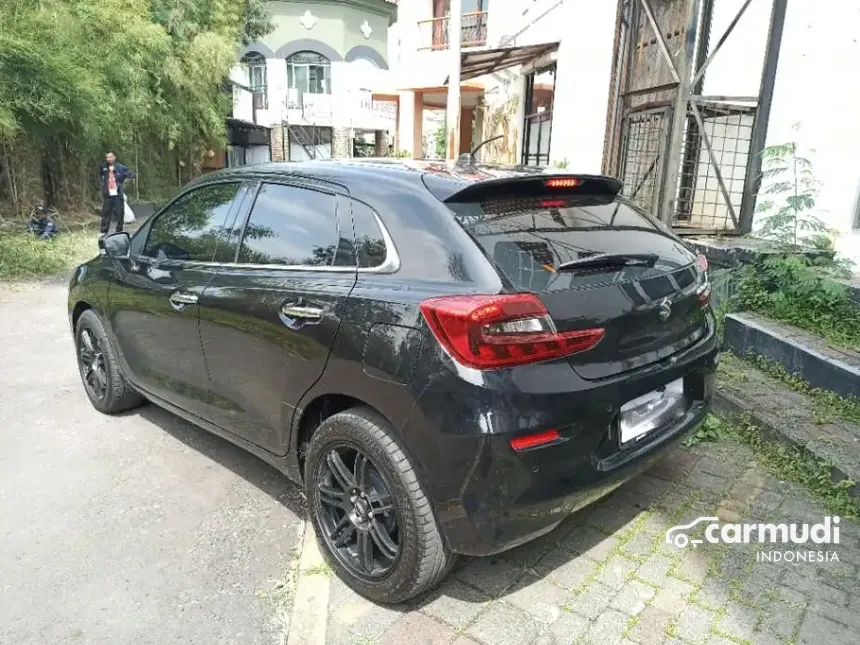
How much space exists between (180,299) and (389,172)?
1386mm

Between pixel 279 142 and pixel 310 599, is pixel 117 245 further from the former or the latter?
pixel 279 142

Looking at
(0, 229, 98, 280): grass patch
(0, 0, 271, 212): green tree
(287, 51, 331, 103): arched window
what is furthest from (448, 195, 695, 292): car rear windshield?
(287, 51, 331, 103): arched window

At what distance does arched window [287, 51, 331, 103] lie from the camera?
1305 inches

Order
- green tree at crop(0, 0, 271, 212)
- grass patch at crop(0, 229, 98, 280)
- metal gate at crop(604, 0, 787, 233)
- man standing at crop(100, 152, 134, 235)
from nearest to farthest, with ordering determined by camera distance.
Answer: metal gate at crop(604, 0, 787, 233) → green tree at crop(0, 0, 271, 212) → grass patch at crop(0, 229, 98, 280) → man standing at crop(100, 152, 134, 235)

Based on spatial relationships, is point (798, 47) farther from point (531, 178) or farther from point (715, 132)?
point (531, 178)

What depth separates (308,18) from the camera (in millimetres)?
32312

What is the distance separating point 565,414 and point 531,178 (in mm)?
1048

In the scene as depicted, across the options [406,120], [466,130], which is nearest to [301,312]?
[406,120]

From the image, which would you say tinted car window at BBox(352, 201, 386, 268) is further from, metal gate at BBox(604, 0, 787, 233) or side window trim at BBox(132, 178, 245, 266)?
metal gate at BBox(604, 0, 787, 233)

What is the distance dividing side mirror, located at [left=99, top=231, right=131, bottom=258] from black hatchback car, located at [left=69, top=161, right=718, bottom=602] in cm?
100

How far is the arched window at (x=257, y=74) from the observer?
3302 centimetres

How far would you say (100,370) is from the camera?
4.39 meters

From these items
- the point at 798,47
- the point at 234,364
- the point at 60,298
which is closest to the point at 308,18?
the point at 60,298

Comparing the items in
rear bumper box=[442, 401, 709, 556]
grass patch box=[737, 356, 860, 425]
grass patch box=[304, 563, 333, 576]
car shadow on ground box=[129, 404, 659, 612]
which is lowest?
grass patch box=[304, 563, 333, 576]
